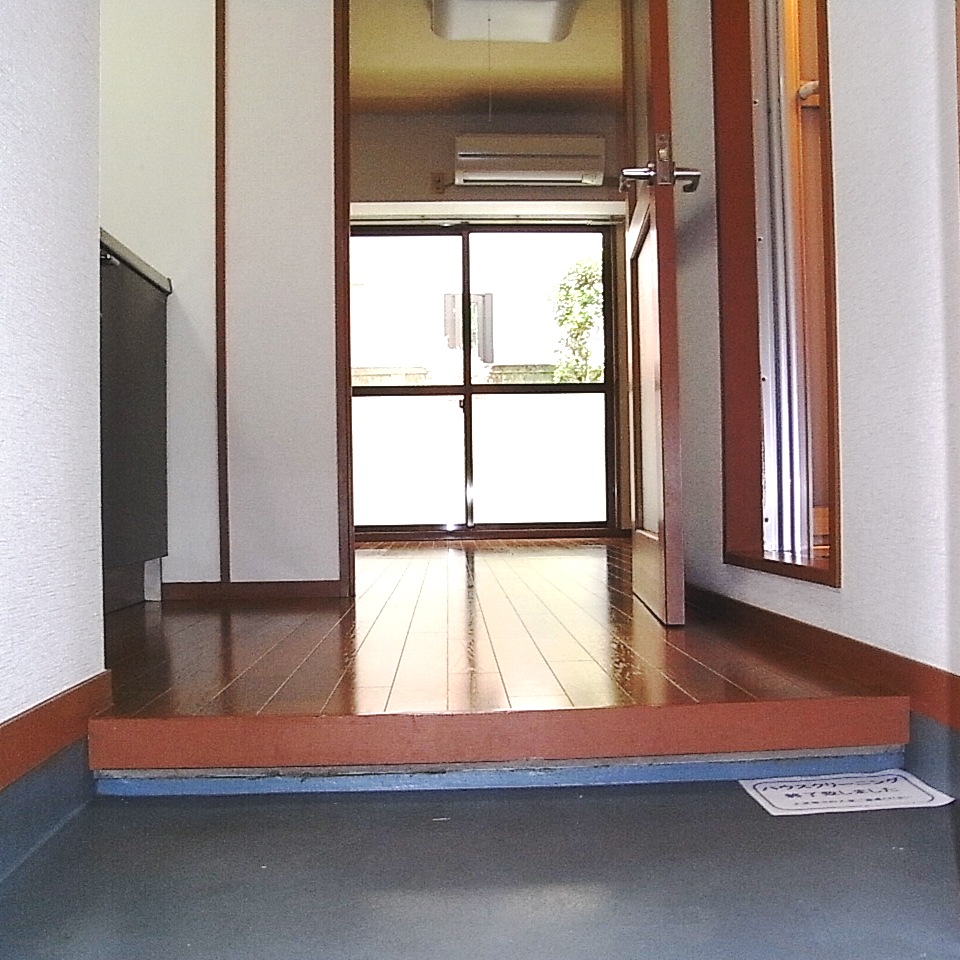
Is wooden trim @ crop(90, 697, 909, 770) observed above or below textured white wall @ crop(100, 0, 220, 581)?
below

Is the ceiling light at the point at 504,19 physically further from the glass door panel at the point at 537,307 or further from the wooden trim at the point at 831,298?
the wooden trim at the point at 831,298

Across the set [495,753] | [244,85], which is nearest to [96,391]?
[495,753]

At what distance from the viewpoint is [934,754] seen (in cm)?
144

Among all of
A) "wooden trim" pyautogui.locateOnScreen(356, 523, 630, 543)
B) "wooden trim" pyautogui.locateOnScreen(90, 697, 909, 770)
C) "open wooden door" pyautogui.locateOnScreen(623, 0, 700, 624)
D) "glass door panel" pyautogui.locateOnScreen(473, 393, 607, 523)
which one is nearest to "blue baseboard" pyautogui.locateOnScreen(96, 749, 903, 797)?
"wooden trim" pyautogui.locateOnScreen(90, 697, 909, 770)

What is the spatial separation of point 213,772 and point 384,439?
5.40 m

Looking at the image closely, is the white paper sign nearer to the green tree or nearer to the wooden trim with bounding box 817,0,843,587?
the wooden trim with bounding box 817,0,843,587

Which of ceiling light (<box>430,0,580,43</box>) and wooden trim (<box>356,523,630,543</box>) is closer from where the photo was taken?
ceiling light (<box>430,0,580,43</box>)

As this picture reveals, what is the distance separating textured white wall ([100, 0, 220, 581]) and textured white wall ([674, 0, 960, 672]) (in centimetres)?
195

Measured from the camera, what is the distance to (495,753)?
4.79 feet

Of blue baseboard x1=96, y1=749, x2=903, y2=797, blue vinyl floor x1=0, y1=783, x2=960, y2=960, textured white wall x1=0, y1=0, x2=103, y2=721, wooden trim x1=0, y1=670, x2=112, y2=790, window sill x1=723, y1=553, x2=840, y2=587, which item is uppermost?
textured white wall x1=0, y1=0, x2=103, y2=721

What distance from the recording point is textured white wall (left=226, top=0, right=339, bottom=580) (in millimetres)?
3109

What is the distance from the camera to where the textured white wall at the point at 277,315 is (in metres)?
3.11

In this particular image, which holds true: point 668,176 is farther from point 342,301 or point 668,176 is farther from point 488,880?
point 488,880

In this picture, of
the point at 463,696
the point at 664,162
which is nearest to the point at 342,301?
the point at 664,162
